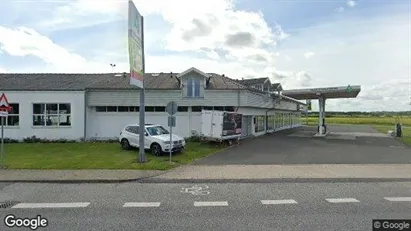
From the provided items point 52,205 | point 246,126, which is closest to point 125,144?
point 52,205

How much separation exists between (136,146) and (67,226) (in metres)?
12.9

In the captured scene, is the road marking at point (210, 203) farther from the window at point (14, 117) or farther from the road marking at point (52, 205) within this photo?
the window at point (14, 117)

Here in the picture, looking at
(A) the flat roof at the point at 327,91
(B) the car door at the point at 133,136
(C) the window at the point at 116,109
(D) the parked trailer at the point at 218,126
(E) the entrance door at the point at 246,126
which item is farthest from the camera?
(A) the flat roof at the point at 327,91

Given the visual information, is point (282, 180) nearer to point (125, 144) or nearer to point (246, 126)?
point (125, 144)

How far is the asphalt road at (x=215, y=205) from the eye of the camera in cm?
637

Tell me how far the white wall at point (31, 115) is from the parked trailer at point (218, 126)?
974cm

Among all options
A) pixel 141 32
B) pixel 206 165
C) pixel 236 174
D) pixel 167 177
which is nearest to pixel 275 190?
pixel 236 174

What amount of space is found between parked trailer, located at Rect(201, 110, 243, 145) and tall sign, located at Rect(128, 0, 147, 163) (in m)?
7.85

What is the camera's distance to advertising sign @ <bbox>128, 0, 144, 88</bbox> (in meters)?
14.1

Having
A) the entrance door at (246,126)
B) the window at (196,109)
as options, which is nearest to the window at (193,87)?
the window at (196,109)

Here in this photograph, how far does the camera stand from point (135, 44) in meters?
14.6

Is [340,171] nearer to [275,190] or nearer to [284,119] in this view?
[275,190]

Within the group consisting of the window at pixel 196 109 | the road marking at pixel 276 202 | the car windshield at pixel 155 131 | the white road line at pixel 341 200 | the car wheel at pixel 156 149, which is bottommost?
the road marking at pixel 276 202

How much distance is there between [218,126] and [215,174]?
10.1 metres
